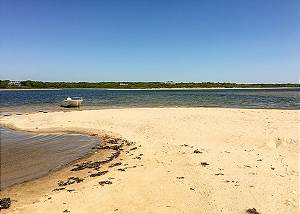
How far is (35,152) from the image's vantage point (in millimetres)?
14031

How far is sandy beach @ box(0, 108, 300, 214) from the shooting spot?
7934mm

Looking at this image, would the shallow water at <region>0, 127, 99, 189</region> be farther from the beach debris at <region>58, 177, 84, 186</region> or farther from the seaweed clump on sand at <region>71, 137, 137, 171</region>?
the beach debris at <region>58, 177, 84, 186</region>

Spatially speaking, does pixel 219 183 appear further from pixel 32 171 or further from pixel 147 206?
pixel 32 171

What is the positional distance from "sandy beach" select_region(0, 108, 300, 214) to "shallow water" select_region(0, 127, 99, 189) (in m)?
0.70

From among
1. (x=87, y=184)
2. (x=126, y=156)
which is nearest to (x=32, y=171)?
(x=87, y=184)

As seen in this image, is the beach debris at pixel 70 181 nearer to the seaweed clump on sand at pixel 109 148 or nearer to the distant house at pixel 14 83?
the seaweed clump on sand at pixel 109 148

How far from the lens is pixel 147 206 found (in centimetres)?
783

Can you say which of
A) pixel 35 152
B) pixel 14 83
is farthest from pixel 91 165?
pixel 14 83

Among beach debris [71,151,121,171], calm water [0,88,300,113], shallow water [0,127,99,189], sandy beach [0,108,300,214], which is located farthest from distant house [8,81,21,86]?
beach debris [71,151,121,171]

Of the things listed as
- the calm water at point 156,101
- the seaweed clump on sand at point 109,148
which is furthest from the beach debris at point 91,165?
the calm water at point 156,101

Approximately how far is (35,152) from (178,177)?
7.47 meters

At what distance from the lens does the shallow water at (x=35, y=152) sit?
36.2 ft

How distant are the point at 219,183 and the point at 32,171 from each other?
6.83 meters

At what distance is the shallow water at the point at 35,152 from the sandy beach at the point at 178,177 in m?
0.70
